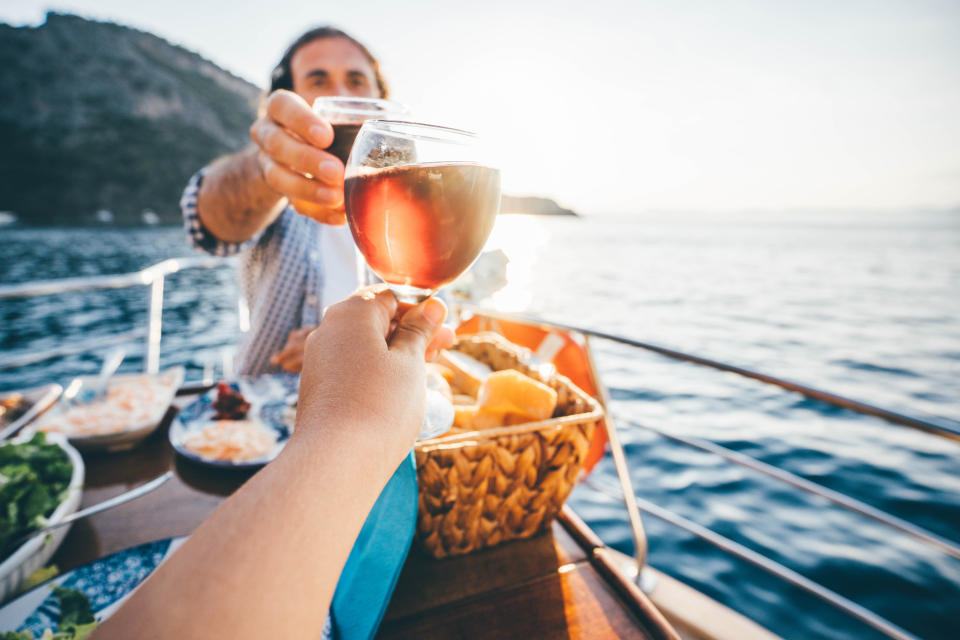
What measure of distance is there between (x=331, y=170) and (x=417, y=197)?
26 cm

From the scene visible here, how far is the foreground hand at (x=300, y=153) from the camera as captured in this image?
737 millimetres

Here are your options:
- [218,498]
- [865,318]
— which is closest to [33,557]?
[218,498]

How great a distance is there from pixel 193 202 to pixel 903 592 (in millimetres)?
6328

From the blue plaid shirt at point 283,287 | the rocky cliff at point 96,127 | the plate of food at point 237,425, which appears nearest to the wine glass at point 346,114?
the plate of food at point 237,425

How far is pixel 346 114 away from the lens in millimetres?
760

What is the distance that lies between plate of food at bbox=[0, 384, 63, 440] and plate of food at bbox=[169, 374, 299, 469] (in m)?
0.51

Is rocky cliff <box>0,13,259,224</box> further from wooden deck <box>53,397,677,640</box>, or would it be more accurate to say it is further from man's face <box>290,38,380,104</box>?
wooden deck <box>53,397,677,640</box>

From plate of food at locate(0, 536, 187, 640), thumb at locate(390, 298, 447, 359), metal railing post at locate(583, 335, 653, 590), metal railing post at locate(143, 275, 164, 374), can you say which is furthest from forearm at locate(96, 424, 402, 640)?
metal railing post at locate(143, 275, 164, 374)

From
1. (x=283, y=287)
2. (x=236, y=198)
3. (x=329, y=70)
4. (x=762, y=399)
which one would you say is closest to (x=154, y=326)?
(x=283, y=287)

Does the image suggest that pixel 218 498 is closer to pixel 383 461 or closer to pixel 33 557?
pixel 33 557

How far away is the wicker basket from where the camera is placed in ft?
2.60

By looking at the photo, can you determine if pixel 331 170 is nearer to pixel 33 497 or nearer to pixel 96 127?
pixel 33 497

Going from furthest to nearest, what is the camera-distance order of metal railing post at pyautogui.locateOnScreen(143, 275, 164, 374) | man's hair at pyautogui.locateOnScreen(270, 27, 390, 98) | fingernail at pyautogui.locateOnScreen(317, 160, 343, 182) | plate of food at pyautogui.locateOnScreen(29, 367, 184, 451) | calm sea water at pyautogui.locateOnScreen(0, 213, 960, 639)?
calm sea water at pyautogui.locateOnScreen(0, 213, 960, 639), metal railing post at pyautogui.locateOnScreen(143, 275, 164, 374), man's hair at pyautogui.locateOnScreen(270, 27, 390, 98), plate of food at pyautogui.locateOnScreen(29, 367, 184, 451), fingernail at pyautogui.locateOnScreen(317, 160, 343, 182)

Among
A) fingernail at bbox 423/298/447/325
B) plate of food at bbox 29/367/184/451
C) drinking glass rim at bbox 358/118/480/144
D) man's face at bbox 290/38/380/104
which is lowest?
plate of food at bbox 29/367/184/451
